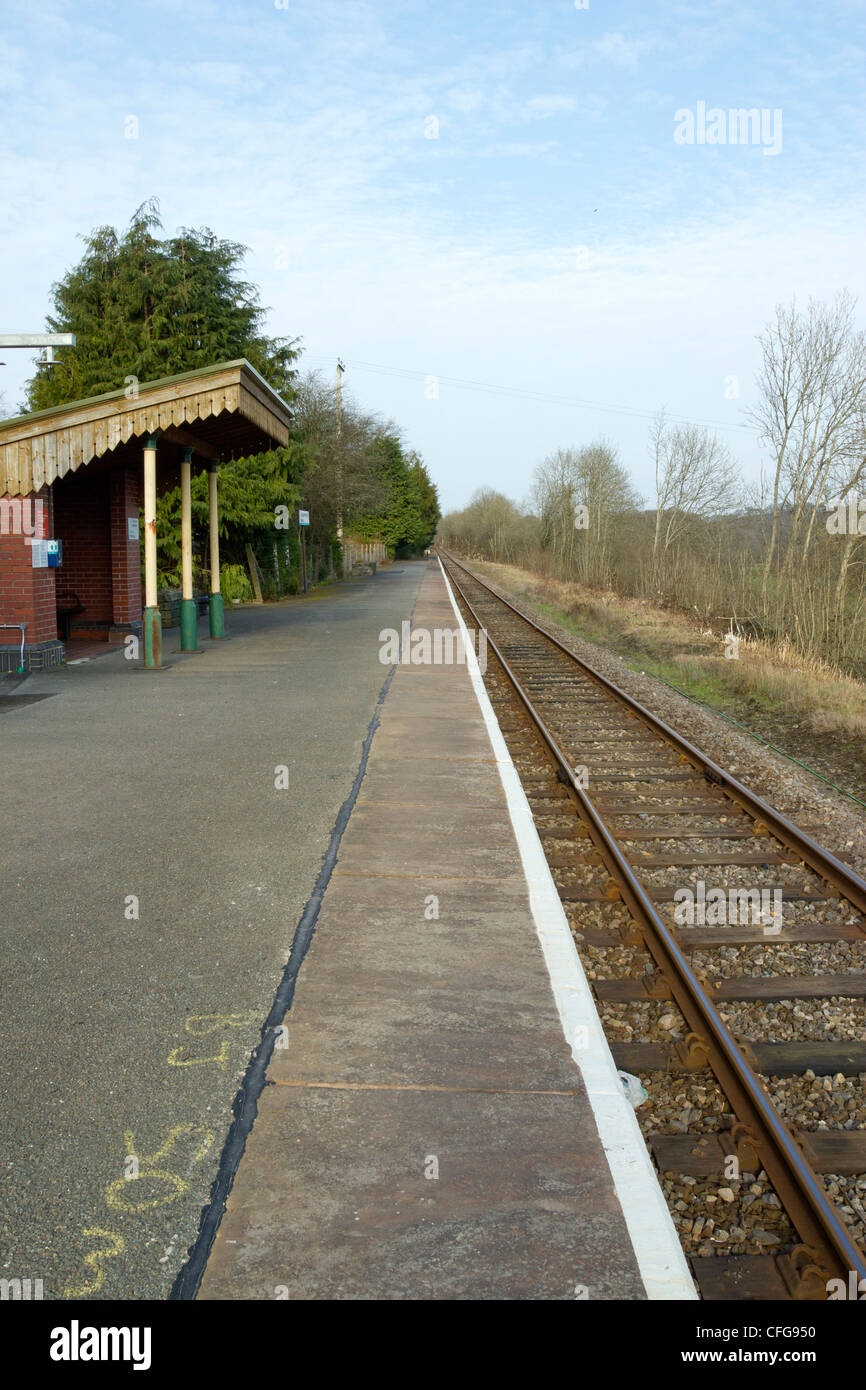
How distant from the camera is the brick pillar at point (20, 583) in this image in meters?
13.9

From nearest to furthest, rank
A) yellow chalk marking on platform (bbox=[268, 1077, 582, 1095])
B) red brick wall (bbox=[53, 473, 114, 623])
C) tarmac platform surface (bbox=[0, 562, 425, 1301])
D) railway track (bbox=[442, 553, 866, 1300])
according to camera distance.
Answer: tarmac platform surface (bbox=[0, 562, 425, 1301]) < railway track (bbox=[442, 553, 866, 1300]) < yellow chalk marking on platform (bbox=[268, 1077, 582, 1095]) < red brick wall (bbox=[53, 473, 114, 623])

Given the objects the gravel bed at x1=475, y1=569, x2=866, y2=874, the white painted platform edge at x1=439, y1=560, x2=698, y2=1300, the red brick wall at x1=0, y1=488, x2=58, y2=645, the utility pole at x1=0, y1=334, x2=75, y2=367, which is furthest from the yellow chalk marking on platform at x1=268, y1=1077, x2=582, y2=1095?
the utility pole at x1=0, y1=334, x2=75, y2=367

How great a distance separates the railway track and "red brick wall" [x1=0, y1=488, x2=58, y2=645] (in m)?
7.04

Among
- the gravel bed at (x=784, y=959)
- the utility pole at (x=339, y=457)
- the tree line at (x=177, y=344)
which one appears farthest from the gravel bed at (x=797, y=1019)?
the utility pole at (x=339, y=457)

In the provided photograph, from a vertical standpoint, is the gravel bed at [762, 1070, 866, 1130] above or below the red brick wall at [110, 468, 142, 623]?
below

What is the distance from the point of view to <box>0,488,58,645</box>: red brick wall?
13.9m

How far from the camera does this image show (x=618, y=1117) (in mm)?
3443

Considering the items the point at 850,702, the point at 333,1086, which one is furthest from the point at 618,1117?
the point at 850,702

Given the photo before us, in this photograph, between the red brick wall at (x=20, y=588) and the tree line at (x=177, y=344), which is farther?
the tree line at (x=177, y=344)

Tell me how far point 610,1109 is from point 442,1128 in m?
0.57

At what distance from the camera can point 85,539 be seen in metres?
19.1

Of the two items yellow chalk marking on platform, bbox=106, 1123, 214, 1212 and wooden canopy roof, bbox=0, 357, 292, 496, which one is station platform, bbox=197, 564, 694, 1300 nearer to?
yellow chalk marking on platform, bbox=106, 1123, 214, 1212

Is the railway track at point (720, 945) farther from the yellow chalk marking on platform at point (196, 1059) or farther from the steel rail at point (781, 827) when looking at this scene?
the yellow chalk marking on platform at point (196, 1059)
